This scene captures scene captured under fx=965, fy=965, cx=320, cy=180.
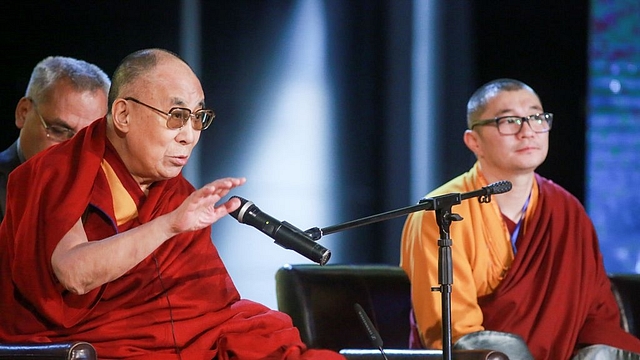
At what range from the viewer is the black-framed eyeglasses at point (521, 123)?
10.4ft

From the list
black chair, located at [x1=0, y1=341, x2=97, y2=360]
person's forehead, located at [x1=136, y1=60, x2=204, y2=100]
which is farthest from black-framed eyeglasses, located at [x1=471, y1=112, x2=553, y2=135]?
black chair, located at [x1=0, y1=341, x2=97, y2=360]

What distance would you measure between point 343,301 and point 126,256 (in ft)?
3.95

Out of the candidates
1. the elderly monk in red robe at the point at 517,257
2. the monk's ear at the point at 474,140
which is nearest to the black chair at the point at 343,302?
the elderly monk in red robe at the point at 517,257

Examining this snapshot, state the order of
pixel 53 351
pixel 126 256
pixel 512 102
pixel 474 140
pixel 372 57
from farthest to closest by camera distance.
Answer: pixel 372 57
pixel 474 140
pixel 512 102
pixel 126 256
pixel 53 351

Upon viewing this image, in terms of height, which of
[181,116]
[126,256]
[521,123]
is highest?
[181,116]

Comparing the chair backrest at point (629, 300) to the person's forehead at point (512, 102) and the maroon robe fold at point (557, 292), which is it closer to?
the maroon robe fold at point (557, 292)

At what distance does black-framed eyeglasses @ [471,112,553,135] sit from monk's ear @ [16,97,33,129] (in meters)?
1.51

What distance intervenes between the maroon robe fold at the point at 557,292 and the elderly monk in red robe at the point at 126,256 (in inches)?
33.8

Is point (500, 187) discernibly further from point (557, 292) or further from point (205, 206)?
point (557, 292)

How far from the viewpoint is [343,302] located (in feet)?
10.4

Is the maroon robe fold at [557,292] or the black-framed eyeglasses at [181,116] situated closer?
the black-framed eyeglasses at [181,116]

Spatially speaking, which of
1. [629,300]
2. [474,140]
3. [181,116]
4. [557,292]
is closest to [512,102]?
[474,140]

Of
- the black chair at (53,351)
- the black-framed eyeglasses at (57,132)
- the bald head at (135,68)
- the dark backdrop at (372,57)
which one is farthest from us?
the dark backdrop at (372,57)

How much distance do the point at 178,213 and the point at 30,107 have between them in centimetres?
122
